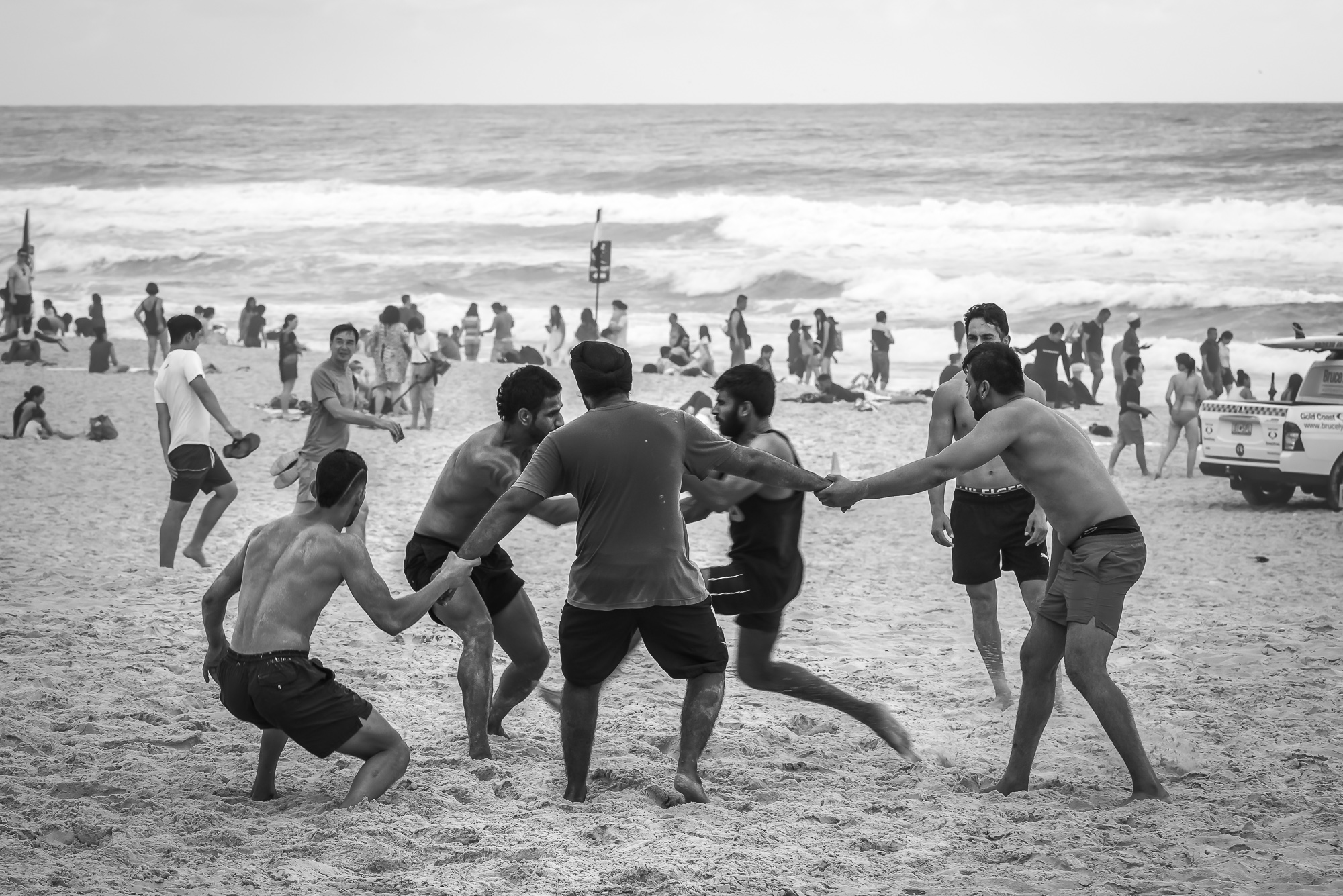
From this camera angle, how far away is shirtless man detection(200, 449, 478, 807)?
404cm

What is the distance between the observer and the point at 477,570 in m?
4.99

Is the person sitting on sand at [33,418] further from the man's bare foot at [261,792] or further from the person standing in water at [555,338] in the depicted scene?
the person standing in water at [555,338]

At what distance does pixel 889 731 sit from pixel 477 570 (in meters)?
1.80

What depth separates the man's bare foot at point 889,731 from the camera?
4.98 metres

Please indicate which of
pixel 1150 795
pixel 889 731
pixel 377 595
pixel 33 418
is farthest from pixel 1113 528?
pixel 33 418

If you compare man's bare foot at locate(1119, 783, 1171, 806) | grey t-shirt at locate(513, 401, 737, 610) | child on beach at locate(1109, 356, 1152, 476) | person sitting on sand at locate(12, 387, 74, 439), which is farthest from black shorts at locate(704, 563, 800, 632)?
person sitting on sand at locate(12, 387, 74, 439)

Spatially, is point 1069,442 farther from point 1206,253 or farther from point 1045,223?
point 1045,223

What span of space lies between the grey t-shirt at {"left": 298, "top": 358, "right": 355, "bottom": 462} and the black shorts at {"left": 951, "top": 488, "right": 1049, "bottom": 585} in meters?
3.93

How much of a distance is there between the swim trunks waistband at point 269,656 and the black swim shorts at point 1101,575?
2677 mm

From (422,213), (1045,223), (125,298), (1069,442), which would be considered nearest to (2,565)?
(1069,442)

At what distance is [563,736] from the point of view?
438 cm

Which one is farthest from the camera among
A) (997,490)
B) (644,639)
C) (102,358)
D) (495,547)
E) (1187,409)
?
(102,358)

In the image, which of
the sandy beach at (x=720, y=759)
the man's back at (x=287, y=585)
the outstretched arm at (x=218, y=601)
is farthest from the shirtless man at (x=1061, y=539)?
the outstretched arm at (x=218, y=601)

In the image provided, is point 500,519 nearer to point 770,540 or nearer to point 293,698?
point 293,698
